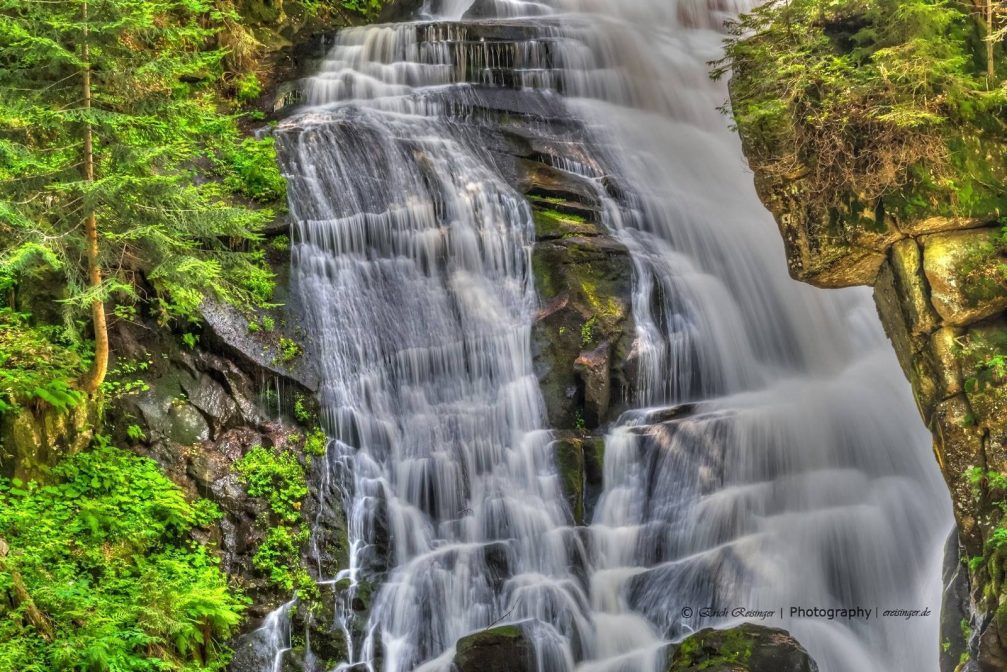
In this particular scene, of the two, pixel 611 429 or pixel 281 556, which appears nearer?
pixel 281 556

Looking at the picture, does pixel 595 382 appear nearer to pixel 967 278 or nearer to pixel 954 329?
pixel 954 329

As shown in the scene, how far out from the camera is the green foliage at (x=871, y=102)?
7648mm

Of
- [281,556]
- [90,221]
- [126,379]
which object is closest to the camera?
[90,221]

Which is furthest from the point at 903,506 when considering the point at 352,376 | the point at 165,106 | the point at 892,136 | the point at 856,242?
the point at 165,106

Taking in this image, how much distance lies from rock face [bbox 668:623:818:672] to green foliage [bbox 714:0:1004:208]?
4237 mm

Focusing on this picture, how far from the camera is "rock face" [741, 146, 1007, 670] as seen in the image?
7.02m

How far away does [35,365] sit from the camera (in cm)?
761

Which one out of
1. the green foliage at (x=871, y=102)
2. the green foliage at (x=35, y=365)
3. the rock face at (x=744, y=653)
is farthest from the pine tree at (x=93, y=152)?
the rock face at (x=744, y=653)

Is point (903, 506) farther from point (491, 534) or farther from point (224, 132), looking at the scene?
point (224, 132)

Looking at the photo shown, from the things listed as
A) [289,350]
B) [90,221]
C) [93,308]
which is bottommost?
[289,350]

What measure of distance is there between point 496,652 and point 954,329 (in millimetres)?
5169

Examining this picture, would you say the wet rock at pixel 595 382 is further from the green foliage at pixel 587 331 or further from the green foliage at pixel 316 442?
the green foliage at pixel 316 442

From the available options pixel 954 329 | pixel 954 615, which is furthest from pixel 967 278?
pixel 954 615

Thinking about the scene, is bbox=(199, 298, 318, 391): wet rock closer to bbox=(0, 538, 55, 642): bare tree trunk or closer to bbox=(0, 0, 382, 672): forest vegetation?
bbox=(0, 0, 382, 672): forest vegetation
